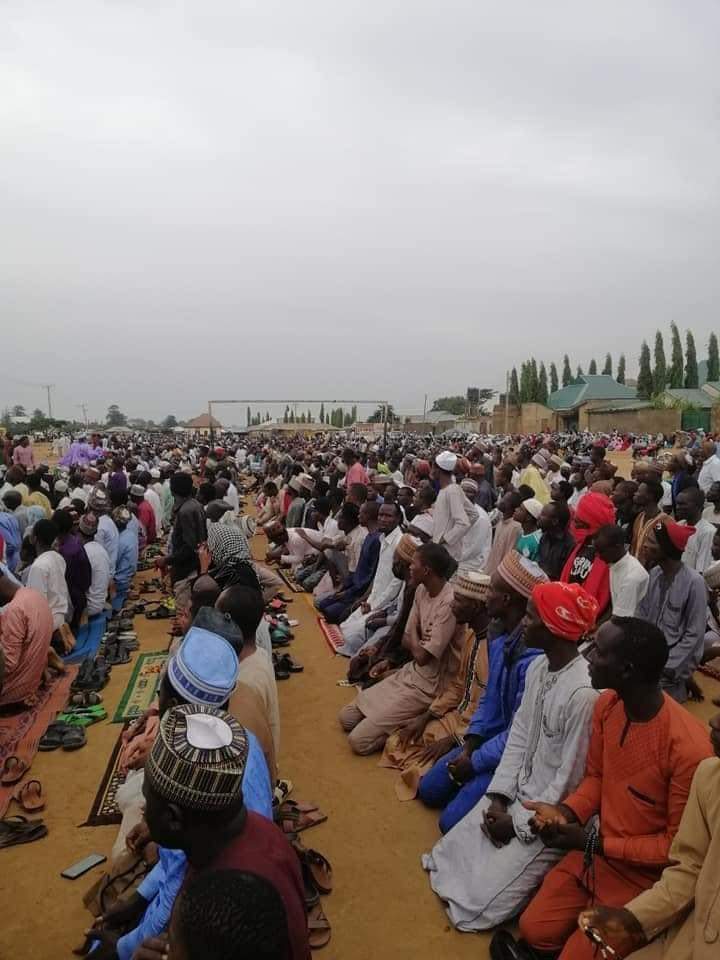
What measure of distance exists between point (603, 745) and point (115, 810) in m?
2.95

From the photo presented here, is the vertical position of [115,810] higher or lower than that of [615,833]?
lower

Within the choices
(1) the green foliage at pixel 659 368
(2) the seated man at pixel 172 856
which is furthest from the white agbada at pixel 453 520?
(1) the green foliage at pixel 659 368

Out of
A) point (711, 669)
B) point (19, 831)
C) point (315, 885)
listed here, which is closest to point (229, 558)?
point (19, 831)

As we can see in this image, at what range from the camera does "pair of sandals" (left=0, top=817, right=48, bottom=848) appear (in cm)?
383

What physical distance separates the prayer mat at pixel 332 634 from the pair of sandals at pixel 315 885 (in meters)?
3.53

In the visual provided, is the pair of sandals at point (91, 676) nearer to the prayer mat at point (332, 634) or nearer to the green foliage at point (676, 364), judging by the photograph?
the prayer mat at point (332, 634)

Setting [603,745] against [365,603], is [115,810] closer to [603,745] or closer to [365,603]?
[603,745]

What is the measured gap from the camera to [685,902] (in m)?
2.31

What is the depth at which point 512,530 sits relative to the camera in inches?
307

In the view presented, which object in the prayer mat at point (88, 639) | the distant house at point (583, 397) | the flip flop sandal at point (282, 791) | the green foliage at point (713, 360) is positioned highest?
the green foliage at point (713, 360)

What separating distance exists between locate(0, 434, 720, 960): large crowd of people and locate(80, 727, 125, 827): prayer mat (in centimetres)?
51

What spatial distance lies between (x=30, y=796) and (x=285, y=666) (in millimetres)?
2666

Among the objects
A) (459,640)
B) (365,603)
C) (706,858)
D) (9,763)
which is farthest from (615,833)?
(365,603)

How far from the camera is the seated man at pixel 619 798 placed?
2.68 metres
